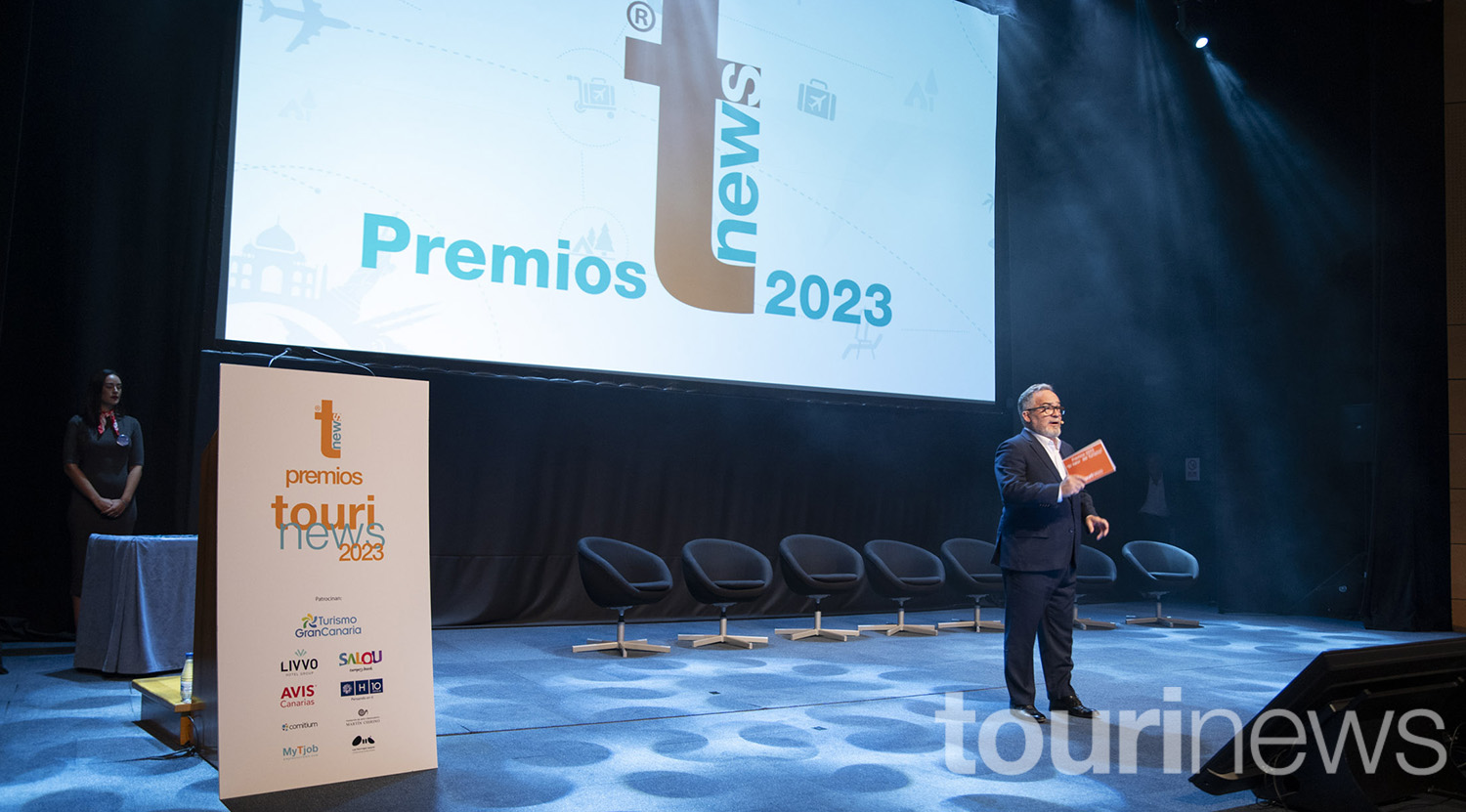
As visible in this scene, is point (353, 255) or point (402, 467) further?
point (353, 255)

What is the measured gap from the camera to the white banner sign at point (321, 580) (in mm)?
2969

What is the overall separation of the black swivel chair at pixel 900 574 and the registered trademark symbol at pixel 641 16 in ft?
12.5

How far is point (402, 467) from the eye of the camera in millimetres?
3332

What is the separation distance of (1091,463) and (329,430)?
2.72m

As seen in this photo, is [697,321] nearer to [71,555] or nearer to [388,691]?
[71,555]

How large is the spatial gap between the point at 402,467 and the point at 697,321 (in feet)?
13.2

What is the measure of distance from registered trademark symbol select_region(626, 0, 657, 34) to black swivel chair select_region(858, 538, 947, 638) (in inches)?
150

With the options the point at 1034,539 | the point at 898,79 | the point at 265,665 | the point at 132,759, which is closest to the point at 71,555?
the point at 132,759

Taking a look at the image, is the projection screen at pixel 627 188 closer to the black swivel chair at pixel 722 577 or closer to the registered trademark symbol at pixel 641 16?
the registered trademark symbol at pixel 641 16

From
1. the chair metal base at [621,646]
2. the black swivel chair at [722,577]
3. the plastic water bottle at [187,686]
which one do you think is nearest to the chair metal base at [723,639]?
the black swivel chair at [722,577]

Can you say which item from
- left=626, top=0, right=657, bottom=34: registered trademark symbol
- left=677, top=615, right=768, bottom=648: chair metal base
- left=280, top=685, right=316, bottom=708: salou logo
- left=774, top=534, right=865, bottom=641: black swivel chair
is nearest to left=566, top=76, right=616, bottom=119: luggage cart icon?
left=626, top=0, right=657, bottom=34: registered trademark symbol

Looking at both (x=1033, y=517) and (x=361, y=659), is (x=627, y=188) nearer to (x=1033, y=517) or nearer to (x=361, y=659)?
(x=1033, y=517)

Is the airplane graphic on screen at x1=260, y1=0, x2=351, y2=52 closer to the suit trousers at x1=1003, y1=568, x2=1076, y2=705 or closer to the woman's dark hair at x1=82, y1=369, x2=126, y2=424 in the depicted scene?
the woman's dark hair at x1=82, y1=369, x2=126, y2=424

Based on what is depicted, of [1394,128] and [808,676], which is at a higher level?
[1394,128]
